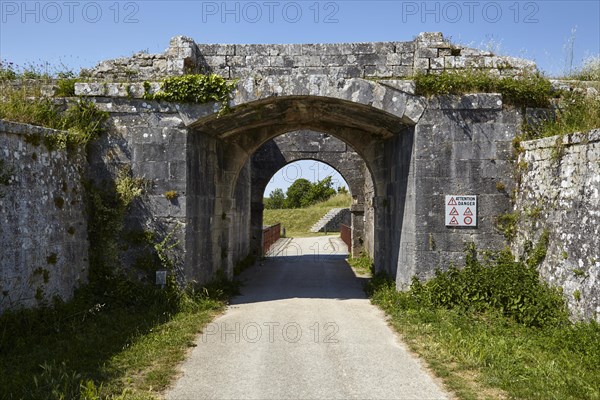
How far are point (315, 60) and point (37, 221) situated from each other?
18.4 ft

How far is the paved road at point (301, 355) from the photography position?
5008 mm

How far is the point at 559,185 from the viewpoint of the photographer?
23.5ft

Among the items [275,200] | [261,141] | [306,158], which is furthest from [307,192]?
[261,141]

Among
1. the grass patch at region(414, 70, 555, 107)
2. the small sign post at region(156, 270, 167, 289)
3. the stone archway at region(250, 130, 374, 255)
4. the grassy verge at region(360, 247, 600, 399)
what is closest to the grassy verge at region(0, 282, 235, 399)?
the small sign post at region(156, 270, 167, 289)

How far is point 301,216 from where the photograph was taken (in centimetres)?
3791

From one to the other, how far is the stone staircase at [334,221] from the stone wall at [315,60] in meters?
24.6

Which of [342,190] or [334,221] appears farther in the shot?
[342,190]

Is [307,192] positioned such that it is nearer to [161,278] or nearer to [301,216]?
[301,216]

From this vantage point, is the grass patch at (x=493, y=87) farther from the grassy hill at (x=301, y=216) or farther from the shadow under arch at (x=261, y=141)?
the grassy hill at (x=301, y=216)

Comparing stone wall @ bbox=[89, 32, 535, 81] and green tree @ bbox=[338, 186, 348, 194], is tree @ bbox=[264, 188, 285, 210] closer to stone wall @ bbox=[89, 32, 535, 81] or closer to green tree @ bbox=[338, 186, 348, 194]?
green tree @ bbox=[338, 186, 348, 194]

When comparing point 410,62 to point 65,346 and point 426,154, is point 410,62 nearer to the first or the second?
point 426,154

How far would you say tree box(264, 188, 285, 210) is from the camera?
53381 millimetres

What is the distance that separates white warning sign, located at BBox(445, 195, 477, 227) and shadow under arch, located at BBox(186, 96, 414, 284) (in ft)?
3.58

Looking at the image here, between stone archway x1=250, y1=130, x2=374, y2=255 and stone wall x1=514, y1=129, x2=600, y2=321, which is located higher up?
stone archway x1=250, y1=130, x2=374, y2=255
